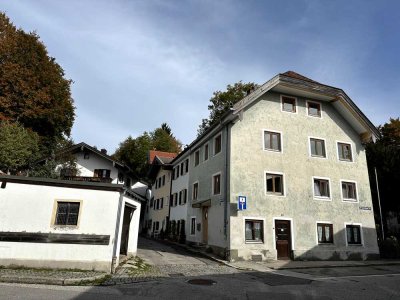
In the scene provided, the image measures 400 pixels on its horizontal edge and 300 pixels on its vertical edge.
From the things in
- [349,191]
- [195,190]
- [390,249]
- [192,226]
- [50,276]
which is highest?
[195,190]

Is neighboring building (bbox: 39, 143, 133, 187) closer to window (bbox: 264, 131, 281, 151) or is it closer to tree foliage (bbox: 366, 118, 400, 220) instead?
window (bbox: 264, 131, 281, 151)

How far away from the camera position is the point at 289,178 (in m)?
19.7

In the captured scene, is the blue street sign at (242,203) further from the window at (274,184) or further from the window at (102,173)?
the window at (102,173)

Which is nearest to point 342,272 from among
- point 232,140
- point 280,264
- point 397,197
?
point 280,264

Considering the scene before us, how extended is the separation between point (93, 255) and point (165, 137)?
49236 millimetres

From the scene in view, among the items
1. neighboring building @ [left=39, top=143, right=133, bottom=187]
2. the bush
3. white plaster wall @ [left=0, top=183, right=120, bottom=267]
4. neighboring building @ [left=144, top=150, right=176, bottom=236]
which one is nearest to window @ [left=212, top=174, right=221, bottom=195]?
white plaster wall @ [left=0, top=183, right=120, bottom=267]

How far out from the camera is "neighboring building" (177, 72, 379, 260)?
60.3 ft

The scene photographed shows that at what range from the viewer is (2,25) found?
28.7m

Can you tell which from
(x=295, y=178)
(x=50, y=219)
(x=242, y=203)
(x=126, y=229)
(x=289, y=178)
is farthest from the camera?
(x=295, y=178)

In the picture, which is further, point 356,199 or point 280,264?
point 356,199

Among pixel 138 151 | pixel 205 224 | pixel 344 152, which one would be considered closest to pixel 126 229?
pixel 205 224

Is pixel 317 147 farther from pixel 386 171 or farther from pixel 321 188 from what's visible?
pixel 386 171

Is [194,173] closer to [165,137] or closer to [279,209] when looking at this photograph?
[279,209]

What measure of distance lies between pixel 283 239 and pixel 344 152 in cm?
817
